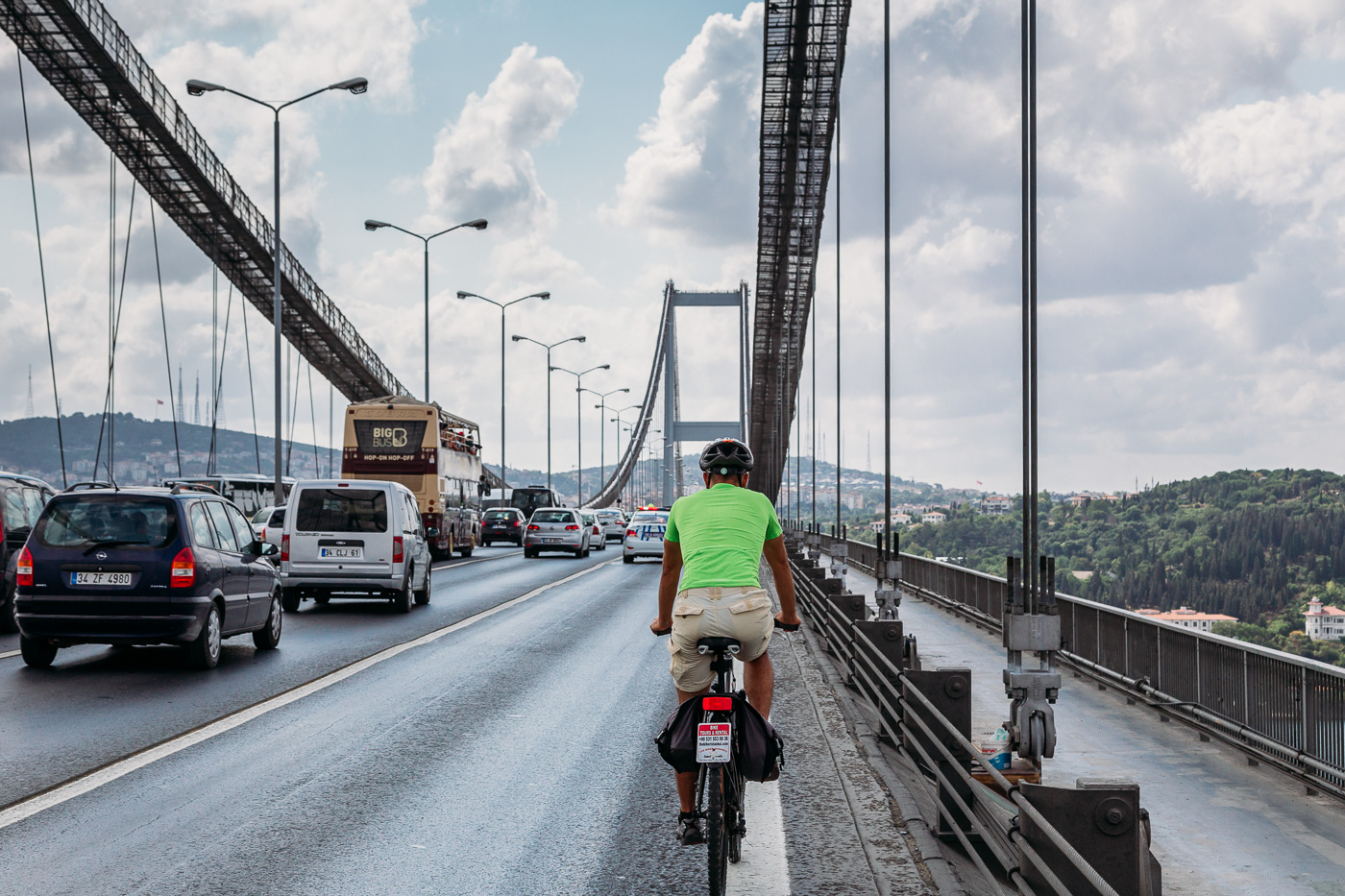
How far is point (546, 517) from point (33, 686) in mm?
29670

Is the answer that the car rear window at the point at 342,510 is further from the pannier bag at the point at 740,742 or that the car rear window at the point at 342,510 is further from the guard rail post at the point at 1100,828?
the guard rail post at the point at 1100,828

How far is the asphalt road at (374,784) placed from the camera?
5367 millimetres

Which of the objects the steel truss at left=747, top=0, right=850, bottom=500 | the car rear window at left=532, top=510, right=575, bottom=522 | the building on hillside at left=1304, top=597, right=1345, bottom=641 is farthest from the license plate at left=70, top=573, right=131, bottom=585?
the car rear window at left=532, top=510, right=575, bottom=522

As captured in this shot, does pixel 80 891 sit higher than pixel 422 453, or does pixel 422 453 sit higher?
pixel 422 453

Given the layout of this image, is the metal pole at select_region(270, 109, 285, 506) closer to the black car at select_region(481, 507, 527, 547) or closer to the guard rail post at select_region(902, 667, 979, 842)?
the black car at select_region(481, 507, 527, 547)

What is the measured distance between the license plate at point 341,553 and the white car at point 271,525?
2.15ft

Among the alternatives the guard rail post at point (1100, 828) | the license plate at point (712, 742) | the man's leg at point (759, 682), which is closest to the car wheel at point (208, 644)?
the man's leg at point (759, 682)

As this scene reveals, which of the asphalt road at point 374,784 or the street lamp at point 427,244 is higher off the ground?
the street lamp at point 427,244

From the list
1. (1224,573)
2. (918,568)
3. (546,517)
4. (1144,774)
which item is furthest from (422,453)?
(1144,774)

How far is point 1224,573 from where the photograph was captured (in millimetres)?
27047

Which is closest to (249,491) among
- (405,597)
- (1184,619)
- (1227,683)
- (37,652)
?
(405,597)

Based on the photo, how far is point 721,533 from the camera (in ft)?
18.2

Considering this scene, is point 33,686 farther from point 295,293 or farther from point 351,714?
point 295,293

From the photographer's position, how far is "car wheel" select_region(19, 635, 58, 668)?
1202 centimetres
